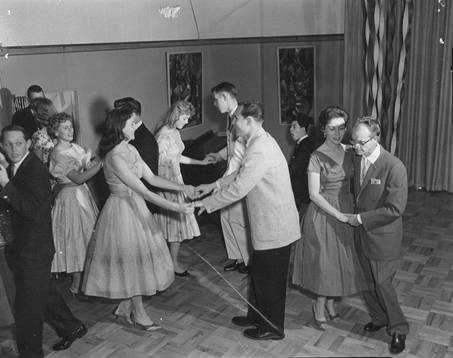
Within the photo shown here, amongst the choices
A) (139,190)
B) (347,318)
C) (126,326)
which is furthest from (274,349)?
(139,190)

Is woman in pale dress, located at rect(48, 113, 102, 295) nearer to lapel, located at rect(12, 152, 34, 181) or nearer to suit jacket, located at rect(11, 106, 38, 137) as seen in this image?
suit jacket, located at rect(11, 106, 38, 137)

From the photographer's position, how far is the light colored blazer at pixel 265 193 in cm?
381

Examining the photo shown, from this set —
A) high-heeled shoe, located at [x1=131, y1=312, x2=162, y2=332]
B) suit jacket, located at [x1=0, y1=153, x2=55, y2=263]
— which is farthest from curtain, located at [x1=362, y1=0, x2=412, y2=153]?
suit jacket, located at [x1=0, y1=153, x2=55, y2=263]

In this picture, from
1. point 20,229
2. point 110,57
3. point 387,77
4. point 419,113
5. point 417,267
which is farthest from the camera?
point 419,113

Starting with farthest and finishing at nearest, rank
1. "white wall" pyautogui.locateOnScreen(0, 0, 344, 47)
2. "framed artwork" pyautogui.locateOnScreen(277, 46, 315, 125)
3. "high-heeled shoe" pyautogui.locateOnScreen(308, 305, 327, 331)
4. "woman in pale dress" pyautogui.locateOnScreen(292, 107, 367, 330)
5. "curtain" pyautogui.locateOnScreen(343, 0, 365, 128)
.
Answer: "framed artwork" pyautogui.locateOnScreen(277, 46, 315, 125) → "curtain" pyautogui.locateOnScreen(343, 0, 365, 128) → "white wall" pyautogui.locateOnScreen(0, 0, 344, 47) → "high-heeled shoe" pyautogui.locateOnScreen(308, 305, 327, 331) → "woman in pale dress" pyautogui.locateOnScreen(292, 107, 367, 330)

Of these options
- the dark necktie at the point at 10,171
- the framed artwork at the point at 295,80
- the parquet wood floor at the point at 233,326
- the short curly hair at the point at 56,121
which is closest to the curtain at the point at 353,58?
the framed artwork at the point at 295,80

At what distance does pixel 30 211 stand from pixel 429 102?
18.6 ft

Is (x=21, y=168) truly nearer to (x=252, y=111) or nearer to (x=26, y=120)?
(x=252, y=111)

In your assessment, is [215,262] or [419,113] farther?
[419,113]

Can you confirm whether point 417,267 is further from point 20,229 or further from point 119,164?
point 20,229

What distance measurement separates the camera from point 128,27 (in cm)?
618

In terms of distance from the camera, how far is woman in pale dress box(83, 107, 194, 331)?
4109mm

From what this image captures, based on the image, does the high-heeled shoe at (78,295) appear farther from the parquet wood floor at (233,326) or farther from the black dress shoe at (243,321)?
the black dress shoe at (243,321)

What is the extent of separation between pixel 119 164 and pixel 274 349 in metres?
A: 1.59
